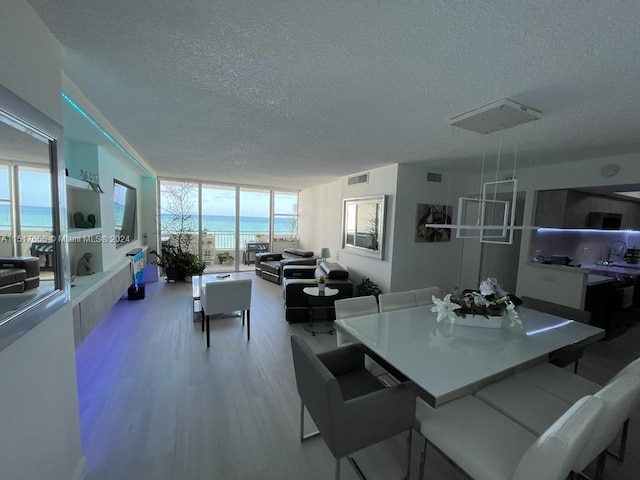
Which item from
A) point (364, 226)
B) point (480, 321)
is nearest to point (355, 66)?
point (480, 321)

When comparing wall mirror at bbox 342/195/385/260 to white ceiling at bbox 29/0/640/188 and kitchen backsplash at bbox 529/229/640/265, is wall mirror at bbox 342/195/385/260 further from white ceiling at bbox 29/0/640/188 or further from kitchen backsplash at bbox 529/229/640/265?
kitchen backsplash at bbox 529/229/640/265

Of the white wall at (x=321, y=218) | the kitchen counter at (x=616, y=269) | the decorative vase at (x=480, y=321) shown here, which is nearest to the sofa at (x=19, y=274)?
the decorative vase at (x=480, y=321)

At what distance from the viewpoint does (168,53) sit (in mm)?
1514

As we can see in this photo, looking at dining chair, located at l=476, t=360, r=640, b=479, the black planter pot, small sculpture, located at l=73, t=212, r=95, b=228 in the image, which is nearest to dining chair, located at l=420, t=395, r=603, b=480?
dining chair, located at l=476, t=360, r=640, b=479

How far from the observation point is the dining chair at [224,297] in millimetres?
3264

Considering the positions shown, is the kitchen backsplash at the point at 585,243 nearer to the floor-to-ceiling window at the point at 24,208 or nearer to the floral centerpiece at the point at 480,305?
the floral centerpiece at the point at 480,305

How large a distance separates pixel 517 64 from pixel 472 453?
2099 mm

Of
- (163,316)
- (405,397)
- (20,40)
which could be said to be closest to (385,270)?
(405,397)

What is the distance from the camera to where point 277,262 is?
684 centimetres

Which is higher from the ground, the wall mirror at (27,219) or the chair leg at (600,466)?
the wall mirror at (27,219)

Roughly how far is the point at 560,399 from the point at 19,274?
3.10 meters

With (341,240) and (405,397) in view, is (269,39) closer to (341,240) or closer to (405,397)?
(405,397)

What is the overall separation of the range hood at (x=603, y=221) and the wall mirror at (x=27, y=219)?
6.28 meters

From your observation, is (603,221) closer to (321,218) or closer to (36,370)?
(321,218)
